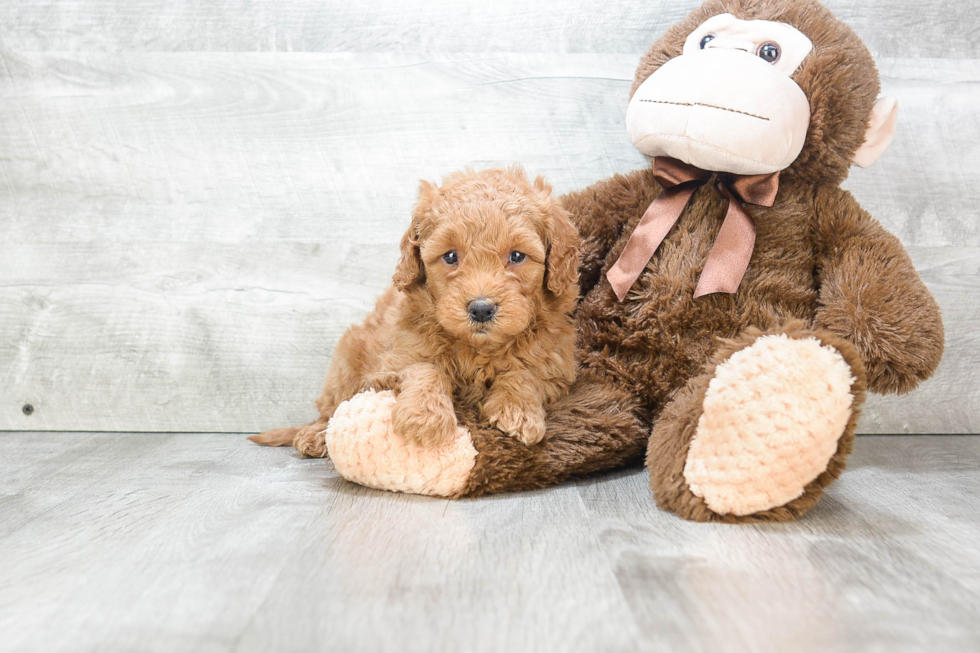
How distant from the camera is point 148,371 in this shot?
2.02 metres

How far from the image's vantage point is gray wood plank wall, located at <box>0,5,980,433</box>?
194 centimetres

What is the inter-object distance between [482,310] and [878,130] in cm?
92

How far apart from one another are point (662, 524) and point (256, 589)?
25.4 inches

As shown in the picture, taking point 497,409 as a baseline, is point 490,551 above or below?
below

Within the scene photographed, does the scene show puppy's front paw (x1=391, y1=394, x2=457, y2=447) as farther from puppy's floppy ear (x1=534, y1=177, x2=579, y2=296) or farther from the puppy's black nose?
puppy's floppy ear (x1=534, y1=177, x2=579, y2=296)

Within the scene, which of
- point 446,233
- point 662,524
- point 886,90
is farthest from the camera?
point 886,90

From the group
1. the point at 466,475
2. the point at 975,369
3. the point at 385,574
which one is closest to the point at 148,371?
the point at 466,475

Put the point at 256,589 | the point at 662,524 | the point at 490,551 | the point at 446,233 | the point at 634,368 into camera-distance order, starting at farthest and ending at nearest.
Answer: the point at 634,368 → the point at 446,233 → the point at 662,524 → the point at 490,551 → the point at 256,589

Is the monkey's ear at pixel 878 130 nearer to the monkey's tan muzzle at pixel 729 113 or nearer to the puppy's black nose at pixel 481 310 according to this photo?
the monkey's tan muzzle at pixel 729 113

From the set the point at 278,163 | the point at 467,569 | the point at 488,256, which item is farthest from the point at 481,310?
the point at 278,163

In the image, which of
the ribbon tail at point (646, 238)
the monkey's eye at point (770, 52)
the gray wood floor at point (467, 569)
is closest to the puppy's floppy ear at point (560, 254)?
the ribbon tail at point (646, 238)

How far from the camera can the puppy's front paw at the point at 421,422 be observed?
50.8 inches

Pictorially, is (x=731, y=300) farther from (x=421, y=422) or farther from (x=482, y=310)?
(x=421, y=422)

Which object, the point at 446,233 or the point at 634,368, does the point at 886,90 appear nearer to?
the point at 634,368
